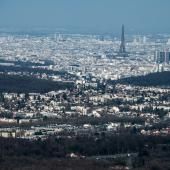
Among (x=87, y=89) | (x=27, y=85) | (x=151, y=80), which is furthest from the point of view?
(x=151, y=80)

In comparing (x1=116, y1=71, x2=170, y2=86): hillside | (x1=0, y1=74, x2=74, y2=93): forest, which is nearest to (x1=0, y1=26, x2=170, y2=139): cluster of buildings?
(x1=0, y1=74, x2=74, y2=93): forest

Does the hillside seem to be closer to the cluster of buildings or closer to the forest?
the cluster of buildings

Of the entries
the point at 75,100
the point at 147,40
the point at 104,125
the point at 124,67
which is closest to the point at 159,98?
the point at 75,100

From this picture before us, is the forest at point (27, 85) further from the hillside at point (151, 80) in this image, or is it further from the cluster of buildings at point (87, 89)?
the hillside at point (151, 80)

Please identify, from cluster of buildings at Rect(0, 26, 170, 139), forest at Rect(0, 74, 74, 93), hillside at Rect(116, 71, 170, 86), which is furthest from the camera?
hillside at Rect(116, 71, 170, 86)

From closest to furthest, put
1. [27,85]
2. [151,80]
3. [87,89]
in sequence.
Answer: [87,89], [27,85], [151,80]

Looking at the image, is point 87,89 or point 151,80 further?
point 151,80

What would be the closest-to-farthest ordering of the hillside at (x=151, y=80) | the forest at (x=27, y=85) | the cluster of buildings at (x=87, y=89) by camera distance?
the cluster of buildings at (x=87, y=89), the forest at (x=27, y=85), the hillside at (x=151, y=80)

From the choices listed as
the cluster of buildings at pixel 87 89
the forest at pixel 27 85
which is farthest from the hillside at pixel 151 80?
the forest at pixel 27 85

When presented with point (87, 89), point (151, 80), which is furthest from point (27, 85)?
point (151, 80)

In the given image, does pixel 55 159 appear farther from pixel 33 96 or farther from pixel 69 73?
pixel 69 73

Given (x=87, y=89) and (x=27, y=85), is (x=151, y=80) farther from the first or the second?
(x=27, y=85)

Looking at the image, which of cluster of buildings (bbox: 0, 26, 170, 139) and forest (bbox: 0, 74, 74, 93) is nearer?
cluster of buildings (bbox: 0, 26, 170, 139)
